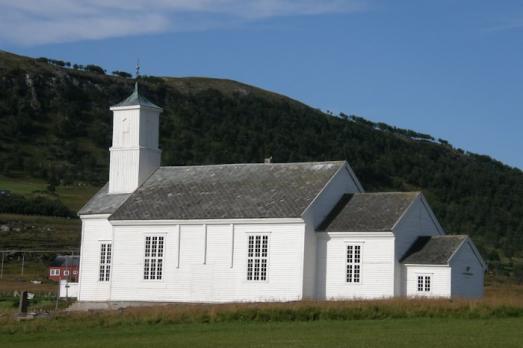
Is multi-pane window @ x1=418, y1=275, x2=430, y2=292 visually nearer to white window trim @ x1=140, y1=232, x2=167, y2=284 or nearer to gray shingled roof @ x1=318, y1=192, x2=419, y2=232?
gray shingled roof @ x1=318, y1=192, x2=419, y2=232

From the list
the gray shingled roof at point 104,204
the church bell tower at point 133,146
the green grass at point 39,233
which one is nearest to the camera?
the gray shingled roof at point 104,204

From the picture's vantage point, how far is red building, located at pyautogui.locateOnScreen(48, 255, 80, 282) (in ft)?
232

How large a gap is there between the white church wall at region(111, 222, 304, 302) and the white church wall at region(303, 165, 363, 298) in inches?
19.2

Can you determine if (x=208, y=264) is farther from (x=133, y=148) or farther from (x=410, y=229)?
(x=410, y=229)

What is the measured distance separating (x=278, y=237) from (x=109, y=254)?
409 inches

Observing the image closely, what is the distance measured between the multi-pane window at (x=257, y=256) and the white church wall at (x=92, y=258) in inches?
339

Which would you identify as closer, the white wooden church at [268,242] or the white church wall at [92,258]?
the white wooden church at [268,242]

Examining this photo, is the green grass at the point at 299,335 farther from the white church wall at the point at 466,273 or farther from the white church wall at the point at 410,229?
the white church wall at the point at 466,273

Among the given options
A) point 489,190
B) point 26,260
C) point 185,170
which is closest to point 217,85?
point 489,190

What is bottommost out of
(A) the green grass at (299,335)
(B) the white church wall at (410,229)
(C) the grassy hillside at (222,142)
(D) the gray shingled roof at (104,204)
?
(A) the green grass at (299,335)

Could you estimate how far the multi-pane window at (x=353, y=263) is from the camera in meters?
46.3

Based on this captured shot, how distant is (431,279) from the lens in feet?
150

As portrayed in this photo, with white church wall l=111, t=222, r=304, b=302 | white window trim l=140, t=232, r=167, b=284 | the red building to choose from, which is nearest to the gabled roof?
the red building

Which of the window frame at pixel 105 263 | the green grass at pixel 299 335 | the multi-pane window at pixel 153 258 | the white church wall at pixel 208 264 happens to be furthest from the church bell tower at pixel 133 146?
the green grass at pixel 299 335
